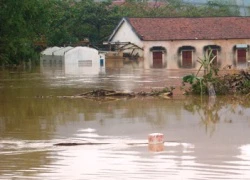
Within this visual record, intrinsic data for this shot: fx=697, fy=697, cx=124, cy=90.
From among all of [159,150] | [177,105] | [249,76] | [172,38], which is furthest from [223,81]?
[172,38]

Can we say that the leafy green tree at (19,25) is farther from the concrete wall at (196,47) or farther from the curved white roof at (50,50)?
the concrete wall at (196,47)

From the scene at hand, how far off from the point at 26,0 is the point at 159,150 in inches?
878

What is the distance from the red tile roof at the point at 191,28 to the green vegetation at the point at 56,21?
838 centimetres

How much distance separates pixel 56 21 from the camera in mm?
75688

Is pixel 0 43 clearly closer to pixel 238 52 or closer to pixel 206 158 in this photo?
pixel 206 158

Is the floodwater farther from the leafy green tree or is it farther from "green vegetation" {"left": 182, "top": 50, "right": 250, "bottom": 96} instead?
the leafy green tree

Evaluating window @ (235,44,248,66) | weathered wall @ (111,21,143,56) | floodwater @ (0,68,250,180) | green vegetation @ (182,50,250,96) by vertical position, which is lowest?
floodwater @ (0,68,250,180)

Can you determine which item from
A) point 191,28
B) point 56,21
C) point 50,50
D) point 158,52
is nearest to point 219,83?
point 158,52

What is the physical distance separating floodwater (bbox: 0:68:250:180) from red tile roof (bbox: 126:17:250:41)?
4588 cm

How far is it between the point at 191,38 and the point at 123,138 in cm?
5702

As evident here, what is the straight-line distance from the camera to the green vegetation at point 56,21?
117 ft

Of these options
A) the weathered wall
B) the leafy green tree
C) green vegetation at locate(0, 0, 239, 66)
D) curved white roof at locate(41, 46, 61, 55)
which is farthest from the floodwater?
the weathered wall

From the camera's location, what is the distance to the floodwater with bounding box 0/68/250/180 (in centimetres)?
1220

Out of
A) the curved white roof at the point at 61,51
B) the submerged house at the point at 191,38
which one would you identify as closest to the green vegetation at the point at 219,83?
the curved white roof at the point at 61,51
